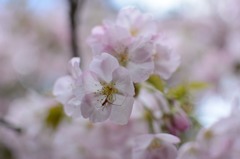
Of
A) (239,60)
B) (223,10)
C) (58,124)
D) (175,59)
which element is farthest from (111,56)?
(223,10)

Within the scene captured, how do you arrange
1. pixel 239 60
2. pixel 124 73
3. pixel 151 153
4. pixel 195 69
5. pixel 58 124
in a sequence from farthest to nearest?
pixel 195 69 → pixel 239 60 → pixel 58 124 → pixel 151 153 → pixel 124 73

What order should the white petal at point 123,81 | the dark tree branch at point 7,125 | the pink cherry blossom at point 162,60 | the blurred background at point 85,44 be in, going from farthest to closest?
the blurred background at point 85,44
the dark tree branch at point 7,125
the pink cherry blossom at point 162,60
the white petal at point 123,81

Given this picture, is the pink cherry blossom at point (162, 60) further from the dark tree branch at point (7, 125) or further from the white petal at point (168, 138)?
the dark tree branch at point (7, 125)

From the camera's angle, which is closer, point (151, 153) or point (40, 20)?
point (151, 153)

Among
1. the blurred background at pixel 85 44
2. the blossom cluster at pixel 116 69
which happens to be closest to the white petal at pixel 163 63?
the blossom cluster at pixel 116 69

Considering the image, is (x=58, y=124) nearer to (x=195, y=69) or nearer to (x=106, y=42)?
(x=106, y=42)

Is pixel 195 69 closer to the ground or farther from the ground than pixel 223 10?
closer to the ground

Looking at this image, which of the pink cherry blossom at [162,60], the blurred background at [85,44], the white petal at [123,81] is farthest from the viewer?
the blurred background at [85,44]
